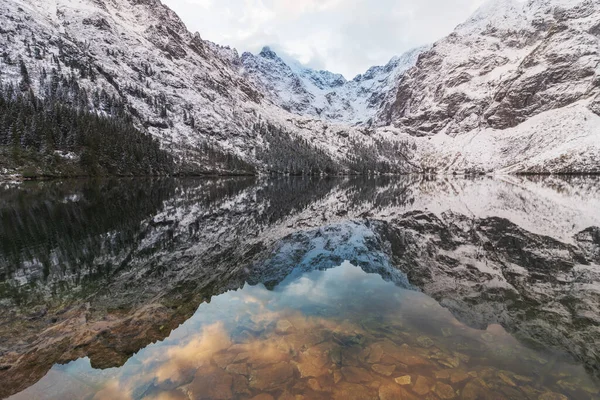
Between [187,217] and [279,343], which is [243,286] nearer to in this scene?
[279,343]

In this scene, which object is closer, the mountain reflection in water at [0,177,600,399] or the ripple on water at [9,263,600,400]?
the ripple on water at [9,263,600,400]

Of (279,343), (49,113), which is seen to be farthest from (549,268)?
(49,113)

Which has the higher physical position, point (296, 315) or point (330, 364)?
point (330, 364)

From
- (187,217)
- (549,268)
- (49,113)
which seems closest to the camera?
(549,268)

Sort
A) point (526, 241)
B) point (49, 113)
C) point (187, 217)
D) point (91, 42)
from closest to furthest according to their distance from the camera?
point (526, 241)
point (187, 217)
point (49, 113)
point (91, 42)

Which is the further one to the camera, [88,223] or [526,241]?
[88,223]

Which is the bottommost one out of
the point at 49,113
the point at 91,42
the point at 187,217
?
the point at 187,217

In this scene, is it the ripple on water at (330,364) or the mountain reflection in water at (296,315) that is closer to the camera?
the ripple on water at (330,364)

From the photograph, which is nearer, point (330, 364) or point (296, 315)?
point (330, 364)
